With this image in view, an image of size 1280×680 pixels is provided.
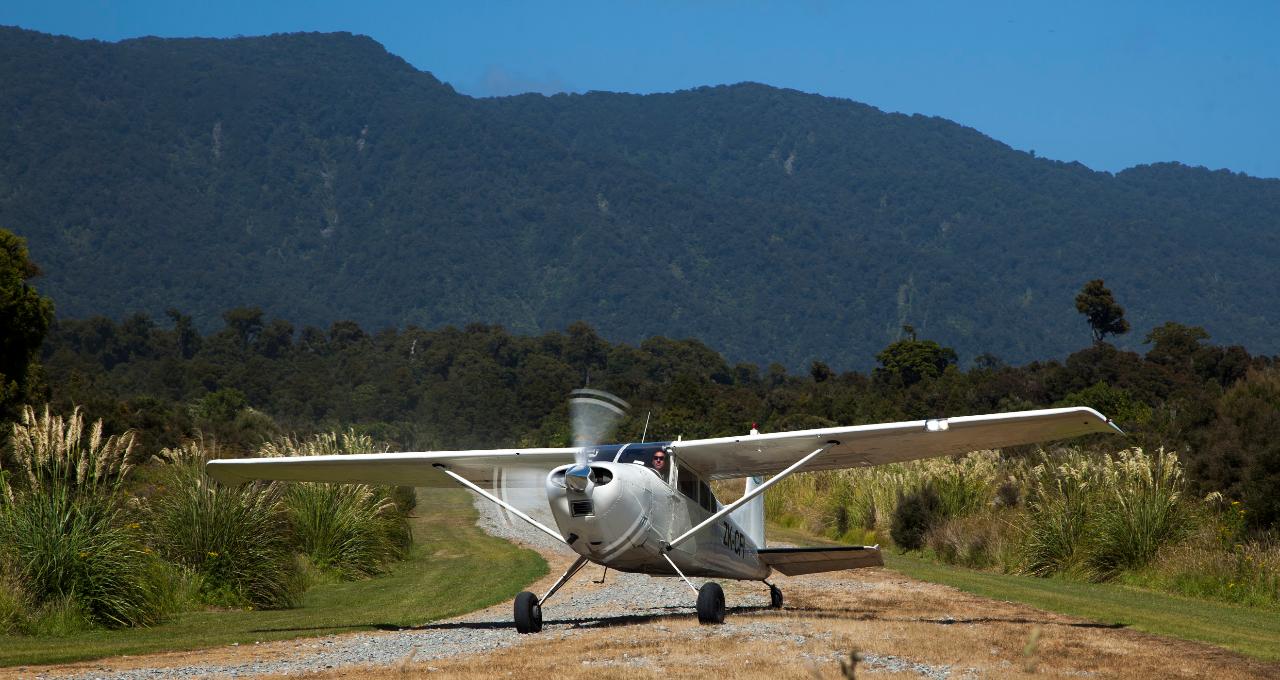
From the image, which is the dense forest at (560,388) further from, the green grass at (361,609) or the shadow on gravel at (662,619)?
the green grass at (361,609)

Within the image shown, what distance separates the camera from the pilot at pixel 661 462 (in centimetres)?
1420

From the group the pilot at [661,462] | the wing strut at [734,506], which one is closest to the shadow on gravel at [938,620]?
the wing strut at [734,506]

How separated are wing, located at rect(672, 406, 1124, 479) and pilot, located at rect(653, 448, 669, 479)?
0.64 ft

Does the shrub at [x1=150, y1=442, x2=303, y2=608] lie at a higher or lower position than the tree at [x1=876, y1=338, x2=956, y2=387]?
lower

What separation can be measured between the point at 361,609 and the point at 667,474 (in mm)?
4797

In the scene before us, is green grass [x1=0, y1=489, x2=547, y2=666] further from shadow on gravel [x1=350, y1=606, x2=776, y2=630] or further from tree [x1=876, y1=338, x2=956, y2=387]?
tree [x1=876, y1=338, x2=956, y2=387]

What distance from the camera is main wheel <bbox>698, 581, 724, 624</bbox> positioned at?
13.4 meters

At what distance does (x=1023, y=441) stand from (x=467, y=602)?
702cm

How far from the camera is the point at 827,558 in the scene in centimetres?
1592

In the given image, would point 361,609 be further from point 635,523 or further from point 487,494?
point 635,523

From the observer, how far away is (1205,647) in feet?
40.3

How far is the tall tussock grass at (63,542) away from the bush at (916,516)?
50.9 feet

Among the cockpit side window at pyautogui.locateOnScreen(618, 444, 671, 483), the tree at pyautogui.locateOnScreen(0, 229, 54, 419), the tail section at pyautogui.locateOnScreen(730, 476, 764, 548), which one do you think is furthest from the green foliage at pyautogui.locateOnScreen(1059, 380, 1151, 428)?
the cockpit side window at pyautogui.locateOnScreen(618, 444, 671, 483)

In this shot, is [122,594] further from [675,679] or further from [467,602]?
[675,679]
